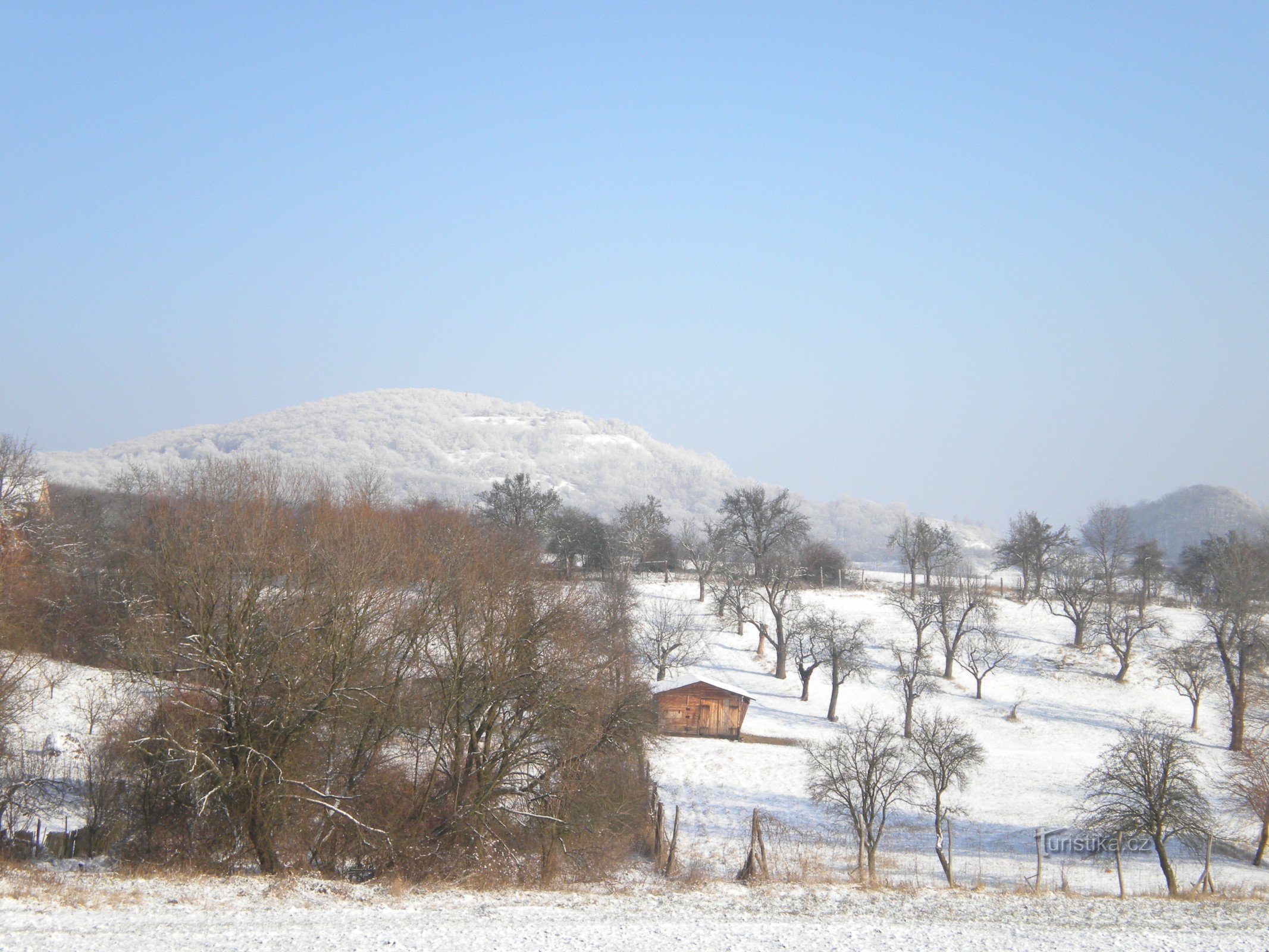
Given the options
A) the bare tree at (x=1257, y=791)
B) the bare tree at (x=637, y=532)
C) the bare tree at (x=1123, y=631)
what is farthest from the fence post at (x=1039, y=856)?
the bare tree at (x=637, y=532)

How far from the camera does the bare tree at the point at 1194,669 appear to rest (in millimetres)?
48750

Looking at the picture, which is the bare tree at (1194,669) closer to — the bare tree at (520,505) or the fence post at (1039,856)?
the fence post at (1039,856)

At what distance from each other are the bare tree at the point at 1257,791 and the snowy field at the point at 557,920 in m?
12.2

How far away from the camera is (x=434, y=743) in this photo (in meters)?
20.2

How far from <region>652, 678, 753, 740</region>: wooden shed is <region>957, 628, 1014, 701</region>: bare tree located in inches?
747

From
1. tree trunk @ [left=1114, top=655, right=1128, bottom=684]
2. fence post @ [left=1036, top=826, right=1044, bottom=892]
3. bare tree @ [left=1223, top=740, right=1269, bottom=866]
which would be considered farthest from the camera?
tree trunk @ [left=1114, top=655, right=1128, bottom=684]

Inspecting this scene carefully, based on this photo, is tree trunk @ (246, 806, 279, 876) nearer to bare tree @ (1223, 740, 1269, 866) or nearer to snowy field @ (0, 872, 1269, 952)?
snowy field @ (0, 872, 1269, 952)

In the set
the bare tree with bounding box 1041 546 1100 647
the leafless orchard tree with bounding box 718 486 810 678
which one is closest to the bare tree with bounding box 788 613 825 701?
the leafless orchard tree with bounding box 718 486 810 678

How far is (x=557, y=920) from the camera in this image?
13.1 m

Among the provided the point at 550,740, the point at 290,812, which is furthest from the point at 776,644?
the point at 290,812

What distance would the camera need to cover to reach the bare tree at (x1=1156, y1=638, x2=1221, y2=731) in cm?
4875

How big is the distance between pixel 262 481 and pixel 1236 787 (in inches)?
1249

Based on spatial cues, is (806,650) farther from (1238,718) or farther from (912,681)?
(1238,718)

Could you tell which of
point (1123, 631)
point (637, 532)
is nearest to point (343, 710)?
Result: point (1123, 631)
